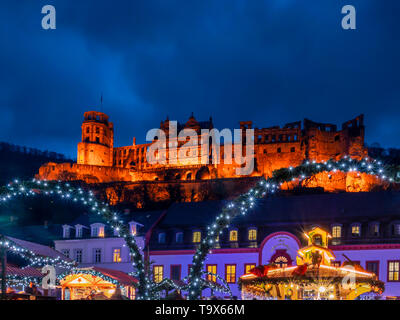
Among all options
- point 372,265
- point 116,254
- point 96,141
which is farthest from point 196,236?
point 96,141

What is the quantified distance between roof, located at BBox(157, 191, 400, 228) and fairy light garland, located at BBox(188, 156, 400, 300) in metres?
23.6

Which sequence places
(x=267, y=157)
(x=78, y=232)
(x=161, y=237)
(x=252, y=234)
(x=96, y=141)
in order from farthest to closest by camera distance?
1. (x=96, y=141)
2. (x=267, y=157)
3. (x=78, y=232)
4. (x=161, y=237)
5. (x=252, y=234)

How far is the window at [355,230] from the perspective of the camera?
3994 cm

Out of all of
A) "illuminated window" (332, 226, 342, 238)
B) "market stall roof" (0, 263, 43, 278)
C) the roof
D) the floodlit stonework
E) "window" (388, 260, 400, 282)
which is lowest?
"window" (388, 260, 400, 282)

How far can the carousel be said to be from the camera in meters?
18.2

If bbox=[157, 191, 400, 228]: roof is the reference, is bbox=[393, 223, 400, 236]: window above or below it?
below

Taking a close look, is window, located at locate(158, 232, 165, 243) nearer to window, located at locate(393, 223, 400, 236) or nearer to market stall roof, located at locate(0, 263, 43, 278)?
market stall roof, located at locate(0, 263, 43, 278)

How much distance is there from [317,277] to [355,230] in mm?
23451

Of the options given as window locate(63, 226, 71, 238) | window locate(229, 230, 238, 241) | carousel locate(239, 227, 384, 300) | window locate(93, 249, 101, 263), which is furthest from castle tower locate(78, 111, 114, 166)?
carousel locate(239, 227, 384, 300)

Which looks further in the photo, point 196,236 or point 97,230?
point 97,230

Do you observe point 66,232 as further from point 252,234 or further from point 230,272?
point 252,234

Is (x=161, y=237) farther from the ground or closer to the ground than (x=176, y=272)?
farther from the ground

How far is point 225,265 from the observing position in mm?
41844

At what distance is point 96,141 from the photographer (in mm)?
131250
